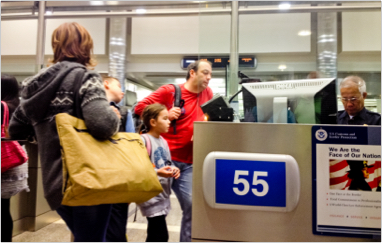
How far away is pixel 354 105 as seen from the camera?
114 centimetres

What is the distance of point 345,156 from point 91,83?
101 cm

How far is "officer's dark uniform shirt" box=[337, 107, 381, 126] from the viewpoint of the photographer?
3.43ft

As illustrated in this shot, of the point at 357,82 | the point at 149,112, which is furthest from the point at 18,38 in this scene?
the point at 357,82

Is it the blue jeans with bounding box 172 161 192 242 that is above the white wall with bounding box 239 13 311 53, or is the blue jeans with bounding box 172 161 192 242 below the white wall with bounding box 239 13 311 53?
below

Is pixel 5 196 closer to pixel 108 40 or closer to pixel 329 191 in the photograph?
pixel 329 191

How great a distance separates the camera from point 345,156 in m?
0.99

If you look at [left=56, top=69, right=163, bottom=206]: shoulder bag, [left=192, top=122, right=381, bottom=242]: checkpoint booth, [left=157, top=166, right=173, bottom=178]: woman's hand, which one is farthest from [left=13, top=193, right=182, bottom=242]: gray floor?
[left=192, top=122, right=381, bottom=242]: checkpoint booth

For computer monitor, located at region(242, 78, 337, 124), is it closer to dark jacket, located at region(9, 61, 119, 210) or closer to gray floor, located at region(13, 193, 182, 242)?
dark jacket, located at region(9, 61, 119, 210)

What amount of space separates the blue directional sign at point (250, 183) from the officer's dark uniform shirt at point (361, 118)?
297mm

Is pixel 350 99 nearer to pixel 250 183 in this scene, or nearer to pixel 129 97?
pixel 250 183

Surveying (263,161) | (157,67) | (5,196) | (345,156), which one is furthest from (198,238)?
(157,67)

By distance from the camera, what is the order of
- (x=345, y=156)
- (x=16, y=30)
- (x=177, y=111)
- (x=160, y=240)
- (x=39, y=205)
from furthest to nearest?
(x=16, y=30), (x=39, y=205), (x=177, y=111), (x=160, y=240), (x=345, y=156)

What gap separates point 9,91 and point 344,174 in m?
2.17

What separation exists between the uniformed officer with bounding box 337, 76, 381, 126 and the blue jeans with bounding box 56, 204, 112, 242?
104 cm
